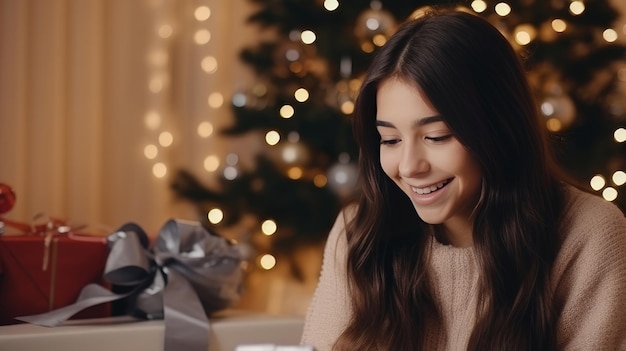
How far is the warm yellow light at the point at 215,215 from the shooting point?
296 cm

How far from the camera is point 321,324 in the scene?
1.74 metres

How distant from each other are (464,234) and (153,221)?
166 cm

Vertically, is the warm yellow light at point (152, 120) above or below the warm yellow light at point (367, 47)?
below

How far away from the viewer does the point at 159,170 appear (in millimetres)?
3105

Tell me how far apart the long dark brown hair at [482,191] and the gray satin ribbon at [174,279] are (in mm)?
362

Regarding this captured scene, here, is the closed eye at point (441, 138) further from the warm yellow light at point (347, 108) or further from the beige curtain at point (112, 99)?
the beige curtain at point (112, 99)

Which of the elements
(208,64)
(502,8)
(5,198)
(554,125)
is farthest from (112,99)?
(554,125)

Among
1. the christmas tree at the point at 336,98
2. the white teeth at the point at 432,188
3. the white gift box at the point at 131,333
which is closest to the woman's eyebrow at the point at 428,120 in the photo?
the white teeth at the point at 432,188

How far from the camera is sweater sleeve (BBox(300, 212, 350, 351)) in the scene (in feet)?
5.61

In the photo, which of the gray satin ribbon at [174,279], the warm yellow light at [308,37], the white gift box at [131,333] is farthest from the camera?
the warm yellow light at [308,37]

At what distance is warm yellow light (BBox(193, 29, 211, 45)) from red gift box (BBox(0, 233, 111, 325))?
1434 millimetres

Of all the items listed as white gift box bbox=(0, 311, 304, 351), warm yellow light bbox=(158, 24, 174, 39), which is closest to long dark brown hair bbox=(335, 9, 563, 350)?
white gift box bbox=(0, 311, 304, 351)

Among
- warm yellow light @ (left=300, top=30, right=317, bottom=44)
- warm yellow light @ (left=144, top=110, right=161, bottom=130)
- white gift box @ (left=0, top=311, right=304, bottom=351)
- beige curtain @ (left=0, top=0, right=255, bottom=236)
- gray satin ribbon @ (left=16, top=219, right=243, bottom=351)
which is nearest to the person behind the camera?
white gift box @ (left=0, top=311, right=304, bottom=351)

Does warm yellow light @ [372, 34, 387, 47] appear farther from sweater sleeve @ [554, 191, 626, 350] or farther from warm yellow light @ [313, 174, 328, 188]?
sweater sleeve @ [554, 191, 626, 350]
